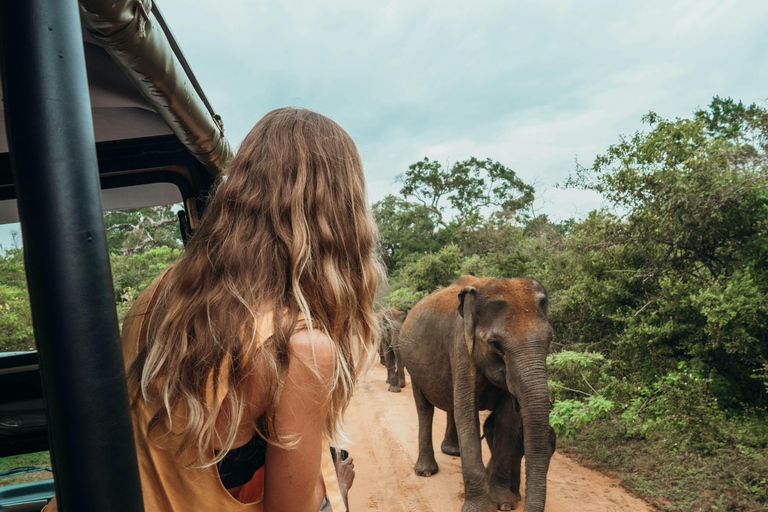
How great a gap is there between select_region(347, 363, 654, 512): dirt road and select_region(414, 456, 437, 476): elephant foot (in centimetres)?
8

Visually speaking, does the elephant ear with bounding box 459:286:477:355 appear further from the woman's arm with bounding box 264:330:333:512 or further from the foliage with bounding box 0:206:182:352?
the woman's arm with bounding box 264:330:333:512

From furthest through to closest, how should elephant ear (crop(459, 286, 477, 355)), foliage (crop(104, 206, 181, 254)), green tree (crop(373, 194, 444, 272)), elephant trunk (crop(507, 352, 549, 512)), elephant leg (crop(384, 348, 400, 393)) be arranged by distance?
1. green tree (crop(373, 194, 444, 272))
2. elephant leg (crop(384, 348, 400, 393))
3. foliage (crop(104, 206, 181, 254))
4. elephant ear (crop(459, 286, 477, 355))
5. elephant trunk (crop(507, 352, 549, 512))

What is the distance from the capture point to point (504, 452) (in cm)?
579

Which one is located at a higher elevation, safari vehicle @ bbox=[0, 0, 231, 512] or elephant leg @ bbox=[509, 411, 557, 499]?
safari vehicle @ bbox=[0, 0, 231, 512]

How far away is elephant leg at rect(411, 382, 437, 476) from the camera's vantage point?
6.77m

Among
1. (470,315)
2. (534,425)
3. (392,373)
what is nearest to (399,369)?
(392,373)

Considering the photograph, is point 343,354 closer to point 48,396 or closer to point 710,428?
point 48,396

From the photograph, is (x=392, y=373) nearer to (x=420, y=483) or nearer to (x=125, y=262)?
(x=420, y=483)

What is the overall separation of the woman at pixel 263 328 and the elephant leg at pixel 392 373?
11287mm

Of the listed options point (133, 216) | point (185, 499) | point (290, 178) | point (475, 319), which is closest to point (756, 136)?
point (475, 319)

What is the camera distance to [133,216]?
10.9 metres

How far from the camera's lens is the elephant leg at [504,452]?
18.5 feet

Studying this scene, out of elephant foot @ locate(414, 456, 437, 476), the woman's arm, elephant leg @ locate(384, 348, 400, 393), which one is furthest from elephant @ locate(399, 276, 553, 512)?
elephant leg @ locate(384, 348, 400, 393)

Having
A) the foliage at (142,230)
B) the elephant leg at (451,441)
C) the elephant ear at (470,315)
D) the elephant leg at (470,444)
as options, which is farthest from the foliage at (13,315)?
the foliage at (142,230)
